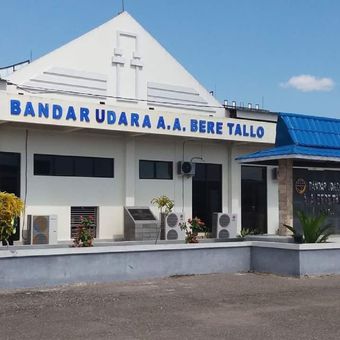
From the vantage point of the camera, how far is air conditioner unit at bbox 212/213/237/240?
2239 centimetres

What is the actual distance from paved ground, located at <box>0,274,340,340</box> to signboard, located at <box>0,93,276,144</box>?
8276 millimetres

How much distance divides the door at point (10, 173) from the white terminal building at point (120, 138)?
3 centimetres

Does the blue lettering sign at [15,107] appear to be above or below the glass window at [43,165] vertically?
above

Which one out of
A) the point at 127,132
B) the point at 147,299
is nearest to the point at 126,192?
Result: the point at 127,132

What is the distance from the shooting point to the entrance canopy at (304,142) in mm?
17312

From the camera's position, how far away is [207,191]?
2488cm

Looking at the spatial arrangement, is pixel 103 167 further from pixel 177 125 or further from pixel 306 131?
pixel 306 131

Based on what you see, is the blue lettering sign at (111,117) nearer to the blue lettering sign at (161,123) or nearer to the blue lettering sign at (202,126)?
→ the blue lettering sign at (161,123)

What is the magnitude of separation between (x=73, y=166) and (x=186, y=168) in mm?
4779

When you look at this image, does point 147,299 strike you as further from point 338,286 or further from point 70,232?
point 70,232

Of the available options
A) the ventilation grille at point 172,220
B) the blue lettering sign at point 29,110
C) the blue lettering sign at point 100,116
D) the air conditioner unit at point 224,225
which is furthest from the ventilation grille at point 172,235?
the blue lettering sign at point 29,110

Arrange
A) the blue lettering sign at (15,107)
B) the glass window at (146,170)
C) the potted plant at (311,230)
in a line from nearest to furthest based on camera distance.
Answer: the potted plant at (311,230) < the blue lettering sign at (15,107) < the glass window at (146,170)

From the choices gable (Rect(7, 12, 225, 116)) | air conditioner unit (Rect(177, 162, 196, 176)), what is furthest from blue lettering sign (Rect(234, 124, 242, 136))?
air conditioner unit (Rect(177, 162, 196, 176))

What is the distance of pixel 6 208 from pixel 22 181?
8.37 metres
